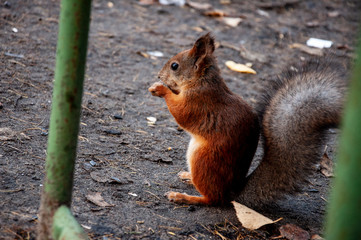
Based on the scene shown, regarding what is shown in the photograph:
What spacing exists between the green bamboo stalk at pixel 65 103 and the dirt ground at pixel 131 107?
331mm

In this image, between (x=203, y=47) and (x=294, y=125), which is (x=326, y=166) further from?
(x=203, y=47)

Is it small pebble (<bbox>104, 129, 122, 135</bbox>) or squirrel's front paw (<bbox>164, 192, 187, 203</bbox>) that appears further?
small pebble (<bbox>104, 129, 122, 135</bbox>)

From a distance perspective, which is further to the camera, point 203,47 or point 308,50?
point 308,50

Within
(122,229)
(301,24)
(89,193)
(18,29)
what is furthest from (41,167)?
(301,24)

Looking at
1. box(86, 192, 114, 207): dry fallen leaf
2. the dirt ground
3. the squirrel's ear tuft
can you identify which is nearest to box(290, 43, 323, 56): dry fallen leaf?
the dirt ground

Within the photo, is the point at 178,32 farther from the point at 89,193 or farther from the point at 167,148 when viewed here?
the point at 89,193

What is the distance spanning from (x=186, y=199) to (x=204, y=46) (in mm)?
781

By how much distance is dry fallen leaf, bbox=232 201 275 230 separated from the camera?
1.76 m

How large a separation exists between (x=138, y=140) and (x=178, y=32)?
→ 2.00m

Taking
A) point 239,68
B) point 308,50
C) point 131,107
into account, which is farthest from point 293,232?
point 308,50

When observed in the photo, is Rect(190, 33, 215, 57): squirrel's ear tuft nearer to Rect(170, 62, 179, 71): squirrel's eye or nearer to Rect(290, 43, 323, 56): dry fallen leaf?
Rect(170, 62, 179, 71): squirrel's eye

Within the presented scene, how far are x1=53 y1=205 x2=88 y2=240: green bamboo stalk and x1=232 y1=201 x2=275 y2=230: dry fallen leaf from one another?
0.80 m

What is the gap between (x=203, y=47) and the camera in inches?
86.3

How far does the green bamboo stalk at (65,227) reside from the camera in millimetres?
1138
